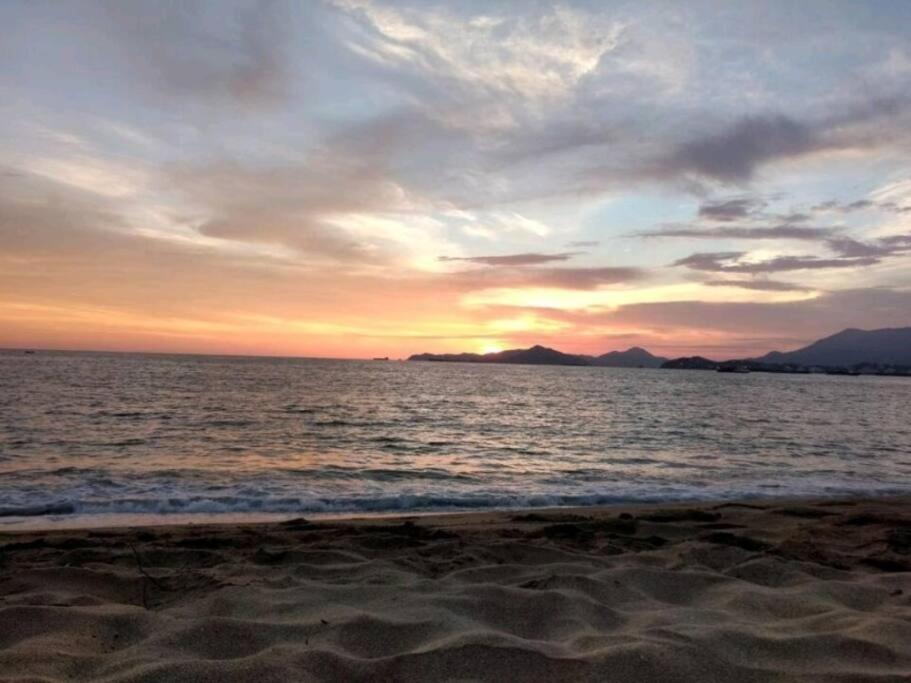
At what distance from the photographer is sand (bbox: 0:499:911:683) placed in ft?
11.6

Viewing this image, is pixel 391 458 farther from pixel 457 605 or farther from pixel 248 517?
pixel 457 605

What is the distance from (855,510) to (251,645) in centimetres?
1019

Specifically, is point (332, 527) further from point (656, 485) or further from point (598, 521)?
point (656, 485)

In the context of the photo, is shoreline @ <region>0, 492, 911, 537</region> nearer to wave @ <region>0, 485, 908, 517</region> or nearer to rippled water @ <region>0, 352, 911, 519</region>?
wave @ <region>0, 485, 908, 517</region>

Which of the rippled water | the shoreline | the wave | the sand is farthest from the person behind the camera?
the rippled water

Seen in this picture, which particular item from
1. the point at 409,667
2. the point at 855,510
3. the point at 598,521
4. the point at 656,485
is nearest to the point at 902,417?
the point at 656,485

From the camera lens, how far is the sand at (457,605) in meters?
3.53

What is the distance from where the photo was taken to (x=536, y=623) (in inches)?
170

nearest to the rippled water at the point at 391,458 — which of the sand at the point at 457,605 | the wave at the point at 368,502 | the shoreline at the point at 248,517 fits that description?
the wave at the point at 368,502

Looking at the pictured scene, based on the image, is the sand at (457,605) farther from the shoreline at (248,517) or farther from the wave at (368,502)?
the wave at (368,502)

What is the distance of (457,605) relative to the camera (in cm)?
463

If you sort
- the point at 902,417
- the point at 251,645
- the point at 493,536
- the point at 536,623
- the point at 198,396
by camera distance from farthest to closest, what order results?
the point at 198,396 → the point at 902,417 → the point at 493,536 → the point at 536,623 → the point at 251,645

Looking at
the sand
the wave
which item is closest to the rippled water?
the wave

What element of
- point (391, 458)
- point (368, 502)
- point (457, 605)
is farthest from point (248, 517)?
point (391, 458)
